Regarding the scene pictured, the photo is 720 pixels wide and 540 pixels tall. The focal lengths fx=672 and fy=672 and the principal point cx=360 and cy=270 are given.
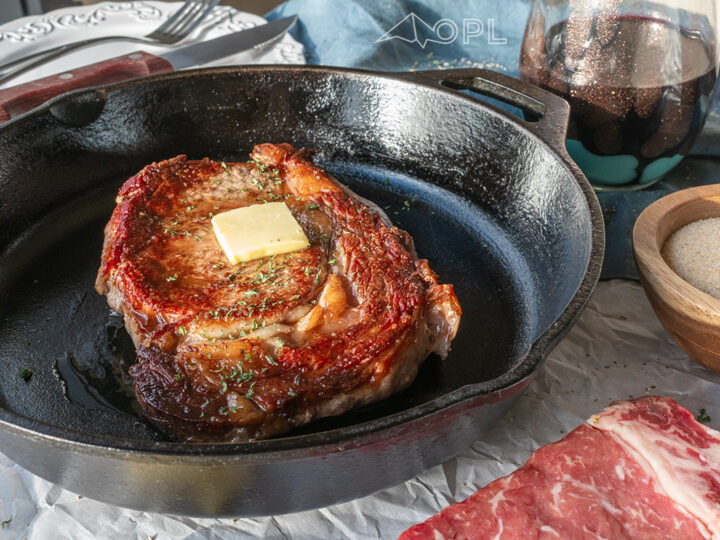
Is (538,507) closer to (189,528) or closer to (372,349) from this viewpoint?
(372,349)

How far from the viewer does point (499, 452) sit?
8.77 ft

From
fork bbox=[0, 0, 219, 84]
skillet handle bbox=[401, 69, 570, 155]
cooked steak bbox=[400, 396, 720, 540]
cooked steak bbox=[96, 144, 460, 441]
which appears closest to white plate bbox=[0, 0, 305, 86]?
fork bbox=[0, 0, 219, 84]

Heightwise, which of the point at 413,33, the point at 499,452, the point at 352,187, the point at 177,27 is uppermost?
the point at 177,27

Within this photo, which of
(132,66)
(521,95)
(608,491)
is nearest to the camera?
(608,491)

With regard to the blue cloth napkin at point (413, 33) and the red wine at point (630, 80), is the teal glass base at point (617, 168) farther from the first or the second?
the blue cloth napkin at point (413, 33)

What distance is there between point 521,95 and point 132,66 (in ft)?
7.98

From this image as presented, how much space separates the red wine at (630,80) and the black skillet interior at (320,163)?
0.55m

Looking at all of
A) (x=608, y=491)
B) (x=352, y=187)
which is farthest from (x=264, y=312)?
(x=352, y=187)

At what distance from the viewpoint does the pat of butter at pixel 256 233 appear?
8.65 ft

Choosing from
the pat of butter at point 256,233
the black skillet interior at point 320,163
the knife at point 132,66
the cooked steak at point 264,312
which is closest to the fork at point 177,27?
the knife at point 132,66

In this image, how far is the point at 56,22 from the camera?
5.32 m

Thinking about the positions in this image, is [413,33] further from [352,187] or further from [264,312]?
[264,312]

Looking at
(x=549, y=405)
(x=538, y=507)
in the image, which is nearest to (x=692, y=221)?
(x=549, y=405)

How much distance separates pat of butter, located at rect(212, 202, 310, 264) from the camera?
264 cm
